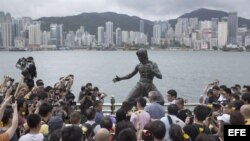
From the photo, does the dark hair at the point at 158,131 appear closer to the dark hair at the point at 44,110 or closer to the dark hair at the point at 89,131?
the dark hair at the point at 89,131

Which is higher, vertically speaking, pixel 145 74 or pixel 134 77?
pixel 145 74

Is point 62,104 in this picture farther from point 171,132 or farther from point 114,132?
point 171,132

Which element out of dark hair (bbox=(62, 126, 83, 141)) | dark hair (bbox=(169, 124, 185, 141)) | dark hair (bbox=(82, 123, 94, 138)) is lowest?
dark hair (bbox=(82, 123, 94, 138))

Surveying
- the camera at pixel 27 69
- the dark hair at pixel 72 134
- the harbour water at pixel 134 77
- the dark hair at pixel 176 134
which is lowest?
the harbour water at pixel 134 77

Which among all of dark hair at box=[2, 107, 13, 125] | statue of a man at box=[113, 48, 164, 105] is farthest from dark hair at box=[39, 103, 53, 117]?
statue of a man at box=[113, 48, 164, 105]

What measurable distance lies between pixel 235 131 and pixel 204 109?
1254 millimetres

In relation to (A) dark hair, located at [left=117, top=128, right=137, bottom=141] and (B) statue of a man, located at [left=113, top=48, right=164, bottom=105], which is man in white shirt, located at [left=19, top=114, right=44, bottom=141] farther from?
(B) statue of a man, located at [left=113, top=48, right=164, bottom=105]

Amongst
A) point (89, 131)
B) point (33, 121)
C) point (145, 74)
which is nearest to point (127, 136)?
point (89, 131)

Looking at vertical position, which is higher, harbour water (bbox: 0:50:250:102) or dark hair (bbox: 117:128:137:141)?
dark hair (bbox: 117:128:137:141)

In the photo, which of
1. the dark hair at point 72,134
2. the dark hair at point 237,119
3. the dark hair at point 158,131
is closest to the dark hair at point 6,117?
the dark hair at point 72,134

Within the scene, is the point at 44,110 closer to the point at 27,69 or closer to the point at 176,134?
the point at 176,134

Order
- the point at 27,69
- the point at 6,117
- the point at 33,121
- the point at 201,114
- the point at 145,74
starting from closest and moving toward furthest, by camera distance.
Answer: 1. the point at 33,121
2. the point at 6,117
3. the point at 201,114
4. the point at 145,74
5. the point at 27,69

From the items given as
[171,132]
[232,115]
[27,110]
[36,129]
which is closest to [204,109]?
[232,115]

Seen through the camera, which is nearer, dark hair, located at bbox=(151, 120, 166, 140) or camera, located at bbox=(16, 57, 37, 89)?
dark hair, located at bbox=(151, 120, 166, 140)
